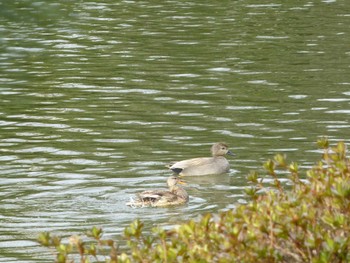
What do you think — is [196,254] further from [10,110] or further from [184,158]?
[10,110]

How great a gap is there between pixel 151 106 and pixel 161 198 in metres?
5.74

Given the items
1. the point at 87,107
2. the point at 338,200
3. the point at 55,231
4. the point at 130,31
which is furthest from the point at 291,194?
the point at 130,31

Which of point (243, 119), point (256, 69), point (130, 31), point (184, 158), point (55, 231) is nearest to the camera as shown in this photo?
point (55, 231)

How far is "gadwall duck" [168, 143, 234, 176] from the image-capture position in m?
14.6

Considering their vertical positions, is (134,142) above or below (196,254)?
below

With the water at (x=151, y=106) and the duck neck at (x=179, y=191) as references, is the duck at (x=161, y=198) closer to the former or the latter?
the duck neck at (x=179, y=191)

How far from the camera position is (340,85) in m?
19.8

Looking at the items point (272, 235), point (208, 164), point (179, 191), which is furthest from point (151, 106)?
point (272, 235)

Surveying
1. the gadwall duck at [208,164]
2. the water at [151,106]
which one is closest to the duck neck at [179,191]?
the water at [151,106]

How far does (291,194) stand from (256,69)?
1523cm

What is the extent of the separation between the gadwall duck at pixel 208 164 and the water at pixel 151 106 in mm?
133

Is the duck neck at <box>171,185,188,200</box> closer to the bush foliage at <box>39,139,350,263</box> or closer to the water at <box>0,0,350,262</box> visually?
the water at <box>0,0,350,262</box>

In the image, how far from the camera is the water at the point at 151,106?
1322 cm

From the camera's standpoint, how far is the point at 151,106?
1877 cm
